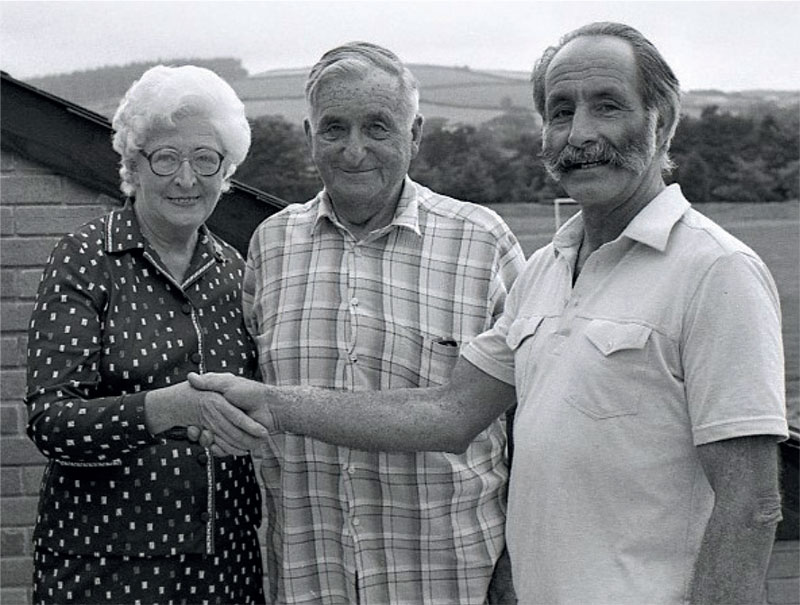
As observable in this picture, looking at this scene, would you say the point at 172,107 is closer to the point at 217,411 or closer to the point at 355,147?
the point at 355,147

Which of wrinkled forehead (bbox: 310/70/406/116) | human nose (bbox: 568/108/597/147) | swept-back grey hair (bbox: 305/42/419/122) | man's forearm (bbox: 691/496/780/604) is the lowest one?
man's forearm (bbox: 691/496/780/604)

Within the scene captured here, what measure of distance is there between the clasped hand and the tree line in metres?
1.05

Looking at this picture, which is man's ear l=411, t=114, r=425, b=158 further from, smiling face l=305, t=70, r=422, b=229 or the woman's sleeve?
the woman's sleeve

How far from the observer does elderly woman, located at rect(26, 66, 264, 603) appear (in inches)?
91.4

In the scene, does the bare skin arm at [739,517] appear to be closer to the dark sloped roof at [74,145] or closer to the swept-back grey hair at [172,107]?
the swept-back grey hair at [172,107]

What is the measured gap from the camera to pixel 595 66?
6.28 ft

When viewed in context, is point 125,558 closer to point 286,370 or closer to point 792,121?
point 286,370

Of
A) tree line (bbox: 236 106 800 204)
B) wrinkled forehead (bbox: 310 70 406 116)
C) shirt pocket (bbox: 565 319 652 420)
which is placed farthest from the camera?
tree line (bbox: 236 106 800 204)

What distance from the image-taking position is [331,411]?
244 centimetres

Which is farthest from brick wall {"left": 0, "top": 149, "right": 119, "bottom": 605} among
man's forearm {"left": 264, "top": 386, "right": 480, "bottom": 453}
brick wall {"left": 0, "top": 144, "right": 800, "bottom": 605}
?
man's forearm {"left": 264, "top": 386, "right": 480, "bottom": 453}

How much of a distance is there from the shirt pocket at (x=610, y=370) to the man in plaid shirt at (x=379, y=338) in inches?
26.6

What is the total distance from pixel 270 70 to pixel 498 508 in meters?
1.50

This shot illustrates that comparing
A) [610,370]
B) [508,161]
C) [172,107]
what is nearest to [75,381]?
[172,107]

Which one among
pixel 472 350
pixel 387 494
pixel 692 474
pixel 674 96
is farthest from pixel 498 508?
pixel 674 96
